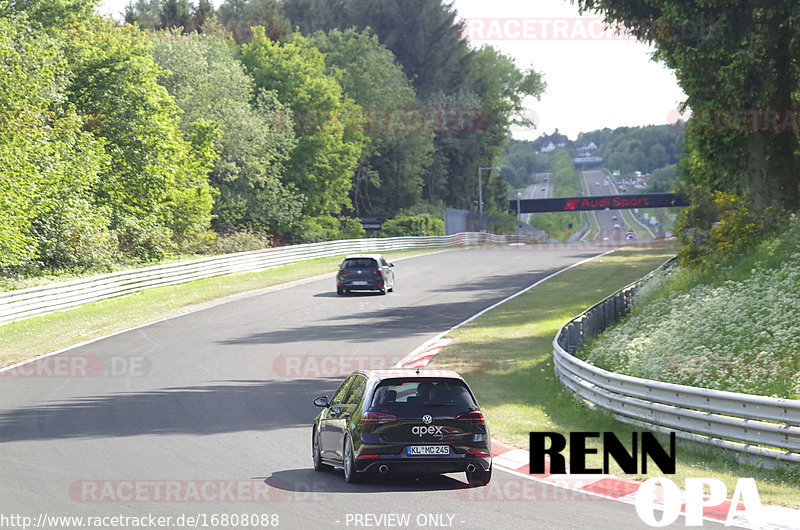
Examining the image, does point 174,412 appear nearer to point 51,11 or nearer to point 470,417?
point 470,417

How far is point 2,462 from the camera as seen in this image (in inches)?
499

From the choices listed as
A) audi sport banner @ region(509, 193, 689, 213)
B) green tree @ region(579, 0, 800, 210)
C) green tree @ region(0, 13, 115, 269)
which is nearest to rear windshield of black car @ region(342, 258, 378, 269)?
green tree @ region(0, 13, 115, 269)

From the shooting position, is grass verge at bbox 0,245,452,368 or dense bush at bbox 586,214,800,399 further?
grass verge at bbox 0,245,452,368

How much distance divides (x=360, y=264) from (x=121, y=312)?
9908 mm

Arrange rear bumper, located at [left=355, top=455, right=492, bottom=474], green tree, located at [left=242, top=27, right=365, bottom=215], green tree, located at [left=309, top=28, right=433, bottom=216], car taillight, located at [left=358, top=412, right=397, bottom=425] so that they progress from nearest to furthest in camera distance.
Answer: rear bumper, located at [left=355, top=455, right=492, bottom=474]
car taillight, located at [left=358, top=412, right=397, bottom=425]
green tree, located at [left=242, top=27, right=365, bottom=215]
green tree, located at [left=309, top=28, right=433, bottom=216]

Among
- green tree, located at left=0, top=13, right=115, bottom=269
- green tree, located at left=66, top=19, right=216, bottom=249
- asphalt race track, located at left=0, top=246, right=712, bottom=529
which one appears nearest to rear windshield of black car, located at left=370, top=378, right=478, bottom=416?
asphalt race track, located at left=0, top=246, right=712, bottom=529

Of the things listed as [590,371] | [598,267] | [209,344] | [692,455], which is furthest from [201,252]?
[692,455]

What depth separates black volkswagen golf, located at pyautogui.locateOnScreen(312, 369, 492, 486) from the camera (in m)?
10.9

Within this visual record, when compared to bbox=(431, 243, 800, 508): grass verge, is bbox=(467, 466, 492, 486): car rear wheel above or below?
above

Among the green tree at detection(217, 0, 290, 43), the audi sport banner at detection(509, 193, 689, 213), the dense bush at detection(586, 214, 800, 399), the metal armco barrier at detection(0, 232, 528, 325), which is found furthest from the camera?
the audi sport banner at detection(509, 193, 689, 213)

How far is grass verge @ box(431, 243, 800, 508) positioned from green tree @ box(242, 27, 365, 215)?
3917cm

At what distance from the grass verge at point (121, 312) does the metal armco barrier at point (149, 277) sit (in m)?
0.35

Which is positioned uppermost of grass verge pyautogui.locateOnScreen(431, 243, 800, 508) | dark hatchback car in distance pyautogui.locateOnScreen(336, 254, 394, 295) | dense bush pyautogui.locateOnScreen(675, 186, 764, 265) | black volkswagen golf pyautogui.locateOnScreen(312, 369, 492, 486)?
dense bush pyautogui.locateOnScreen(675, 186, 764, 265)

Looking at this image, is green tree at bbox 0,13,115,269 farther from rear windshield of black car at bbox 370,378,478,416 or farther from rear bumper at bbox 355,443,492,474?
rear bumper at bbox 355,443,492,474
